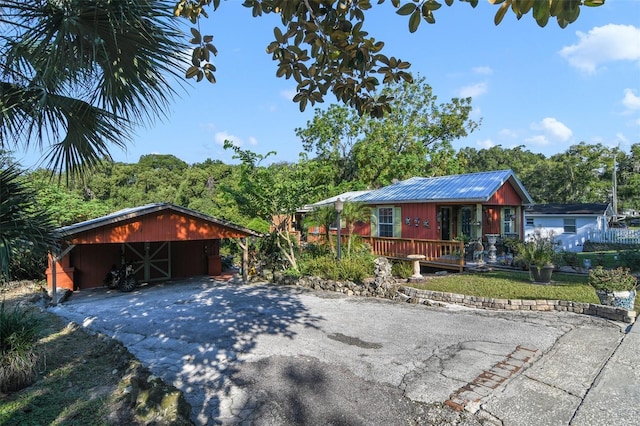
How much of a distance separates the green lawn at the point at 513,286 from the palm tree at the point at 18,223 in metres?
9.19

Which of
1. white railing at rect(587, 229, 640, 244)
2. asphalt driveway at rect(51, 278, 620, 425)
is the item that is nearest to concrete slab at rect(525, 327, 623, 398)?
asphalt driveway at rect(51, 278, 620, 425)

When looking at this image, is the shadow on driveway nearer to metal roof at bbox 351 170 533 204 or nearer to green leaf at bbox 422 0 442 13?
green leaf at bbox 422 0 442 13

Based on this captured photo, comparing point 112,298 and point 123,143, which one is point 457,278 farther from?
point 112,298

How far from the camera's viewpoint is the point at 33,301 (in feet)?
36.0

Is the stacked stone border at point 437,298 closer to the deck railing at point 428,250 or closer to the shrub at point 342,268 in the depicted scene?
the shrub at point 342,268

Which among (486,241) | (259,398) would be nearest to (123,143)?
(259,398)

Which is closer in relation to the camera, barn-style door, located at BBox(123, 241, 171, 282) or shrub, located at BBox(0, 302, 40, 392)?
shrub, located at BBox(0, 302, 40, 392)

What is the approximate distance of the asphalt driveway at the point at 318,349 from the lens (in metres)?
4.19

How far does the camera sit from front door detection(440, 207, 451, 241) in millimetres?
15959

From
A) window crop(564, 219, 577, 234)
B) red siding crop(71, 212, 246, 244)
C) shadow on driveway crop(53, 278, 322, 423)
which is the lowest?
shadow on driveway crop(53, 278, 322, 423)

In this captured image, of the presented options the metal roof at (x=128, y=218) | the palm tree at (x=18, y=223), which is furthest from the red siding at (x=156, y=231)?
the palm tree at (x=18, y=223)

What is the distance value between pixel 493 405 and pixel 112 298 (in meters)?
11.2

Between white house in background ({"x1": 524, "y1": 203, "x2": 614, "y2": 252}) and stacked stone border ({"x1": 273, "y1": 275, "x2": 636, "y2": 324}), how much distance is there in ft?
48.9

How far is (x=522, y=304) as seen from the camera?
8359 millimetres
